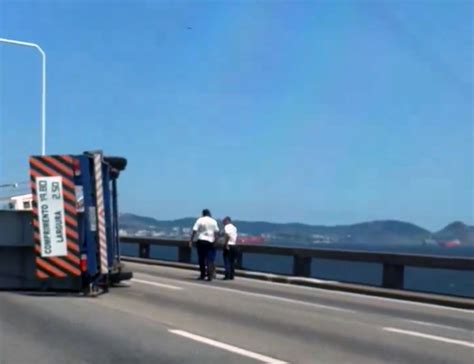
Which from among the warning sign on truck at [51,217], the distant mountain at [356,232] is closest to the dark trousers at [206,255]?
the warning sign on truck at [51,217]

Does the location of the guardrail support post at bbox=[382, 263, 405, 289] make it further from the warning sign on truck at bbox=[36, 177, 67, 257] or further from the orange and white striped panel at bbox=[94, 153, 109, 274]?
the warning sign on truck at bbox=[36, 177, 67, 257]

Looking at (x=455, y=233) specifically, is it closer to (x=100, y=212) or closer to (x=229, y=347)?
(x=100, y=212)

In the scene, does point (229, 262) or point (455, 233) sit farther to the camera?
point (455, 233)

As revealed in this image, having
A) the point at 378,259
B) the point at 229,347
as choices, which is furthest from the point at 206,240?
the point at 229,347

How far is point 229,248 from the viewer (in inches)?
917

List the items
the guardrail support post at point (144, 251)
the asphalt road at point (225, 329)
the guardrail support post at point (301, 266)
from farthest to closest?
the guardrail support post at point (144, 251), the guardrail support post at point (301, 266), the asphalt road at point (225, 329)

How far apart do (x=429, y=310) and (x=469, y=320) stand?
1.54m

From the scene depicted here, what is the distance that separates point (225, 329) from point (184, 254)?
15.7 meters

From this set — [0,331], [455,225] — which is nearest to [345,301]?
[0,331]

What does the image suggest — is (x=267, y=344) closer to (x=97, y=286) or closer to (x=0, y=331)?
(x=0, y=331)

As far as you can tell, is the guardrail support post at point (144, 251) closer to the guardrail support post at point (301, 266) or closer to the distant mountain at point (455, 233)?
the guardrail support post at point (301, 266)

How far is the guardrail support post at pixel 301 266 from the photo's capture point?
22819 mm

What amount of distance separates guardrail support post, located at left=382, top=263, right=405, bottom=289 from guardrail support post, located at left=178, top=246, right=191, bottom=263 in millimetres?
9519

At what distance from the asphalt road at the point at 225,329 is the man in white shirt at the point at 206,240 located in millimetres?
3425
